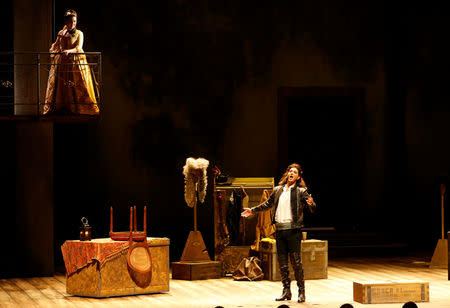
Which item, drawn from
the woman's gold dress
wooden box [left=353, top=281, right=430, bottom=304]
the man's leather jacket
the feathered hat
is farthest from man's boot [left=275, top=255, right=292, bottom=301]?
the woman's gold dress

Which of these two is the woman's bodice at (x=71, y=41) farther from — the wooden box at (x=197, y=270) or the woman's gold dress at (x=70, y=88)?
the wooden box at (x=197, y=270)

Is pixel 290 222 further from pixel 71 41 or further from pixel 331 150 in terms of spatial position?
pixel 331 150

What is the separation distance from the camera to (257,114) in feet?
44.9

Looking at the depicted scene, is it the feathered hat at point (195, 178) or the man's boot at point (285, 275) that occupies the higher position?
the feathered hat at point (195, 178)

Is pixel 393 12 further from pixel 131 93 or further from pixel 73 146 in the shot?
pixel 73 146

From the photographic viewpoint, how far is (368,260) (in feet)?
43.2

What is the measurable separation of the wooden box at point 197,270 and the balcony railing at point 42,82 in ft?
7.76

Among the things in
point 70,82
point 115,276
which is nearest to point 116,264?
point 115,276

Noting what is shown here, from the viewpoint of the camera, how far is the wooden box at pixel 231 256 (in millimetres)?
11492

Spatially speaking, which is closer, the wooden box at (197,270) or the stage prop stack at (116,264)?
the stage prop stack at (116,264)

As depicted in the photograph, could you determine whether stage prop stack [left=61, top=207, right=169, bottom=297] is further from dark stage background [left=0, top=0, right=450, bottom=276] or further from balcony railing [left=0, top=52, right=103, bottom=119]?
A: dark stage background [left=0, top=0, right=450, bottom=276]

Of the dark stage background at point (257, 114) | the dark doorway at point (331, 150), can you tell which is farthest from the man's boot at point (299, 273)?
the dark doorway at point (331, 150)

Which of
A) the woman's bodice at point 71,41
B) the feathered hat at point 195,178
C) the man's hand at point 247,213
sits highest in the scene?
the woman's bodice at point 71,41

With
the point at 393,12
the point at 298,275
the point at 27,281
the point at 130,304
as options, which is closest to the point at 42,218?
the point at 27,281
